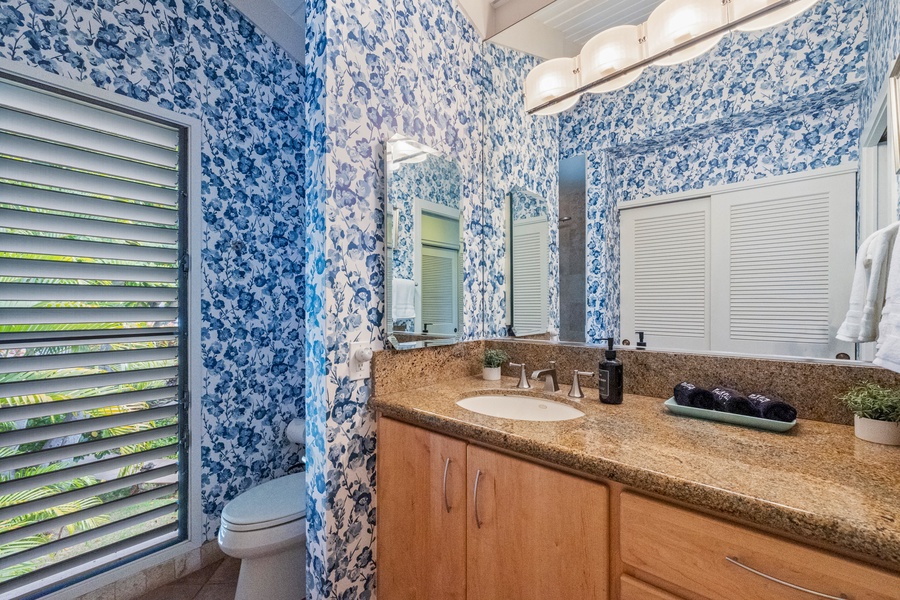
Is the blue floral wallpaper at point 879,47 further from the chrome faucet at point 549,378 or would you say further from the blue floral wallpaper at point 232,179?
the blue floral wallpaper at point 232,179

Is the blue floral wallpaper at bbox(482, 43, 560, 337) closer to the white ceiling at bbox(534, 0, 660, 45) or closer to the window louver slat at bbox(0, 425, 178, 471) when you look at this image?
the white ceiling at bbox(534, 0, 660, 45)

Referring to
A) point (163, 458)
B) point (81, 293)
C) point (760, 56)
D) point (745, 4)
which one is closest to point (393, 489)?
point (163, 458)

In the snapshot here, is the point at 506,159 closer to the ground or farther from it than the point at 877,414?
farther from it

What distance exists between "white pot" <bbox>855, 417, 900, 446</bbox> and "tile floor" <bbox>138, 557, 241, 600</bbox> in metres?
2.28

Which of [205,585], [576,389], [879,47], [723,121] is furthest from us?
[205,585]

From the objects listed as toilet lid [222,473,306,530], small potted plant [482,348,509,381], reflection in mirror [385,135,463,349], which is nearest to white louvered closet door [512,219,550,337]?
small potted plant [482,348,509,381]

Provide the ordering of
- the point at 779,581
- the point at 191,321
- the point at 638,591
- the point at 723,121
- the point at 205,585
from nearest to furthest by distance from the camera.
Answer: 1. the point at 779,581
2. the point at 638,591
3. the point at 723,121
4. the point at 205,585
5. the point at 191,321

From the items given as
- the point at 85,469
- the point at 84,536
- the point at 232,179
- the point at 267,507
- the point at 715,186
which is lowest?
the point at 84,536

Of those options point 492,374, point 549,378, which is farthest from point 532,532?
point 492,374

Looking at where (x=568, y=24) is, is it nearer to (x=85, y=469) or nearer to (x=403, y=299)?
(x=403, y=299)

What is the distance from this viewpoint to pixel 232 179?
205 cm

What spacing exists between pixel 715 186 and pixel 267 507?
2.00m

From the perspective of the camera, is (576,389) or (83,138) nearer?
(576,389)

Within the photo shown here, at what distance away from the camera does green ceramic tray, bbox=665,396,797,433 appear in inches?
37.9
